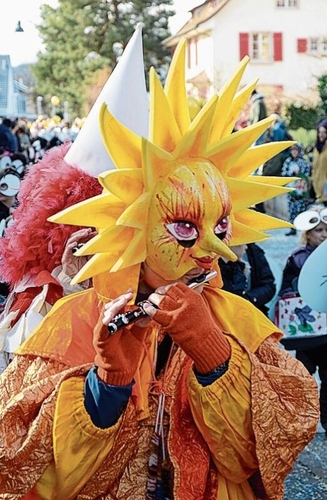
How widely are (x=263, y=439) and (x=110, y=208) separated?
2.03 feet

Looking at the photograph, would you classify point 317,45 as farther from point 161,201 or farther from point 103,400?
point 103,400

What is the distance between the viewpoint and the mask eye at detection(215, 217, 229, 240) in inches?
76.4

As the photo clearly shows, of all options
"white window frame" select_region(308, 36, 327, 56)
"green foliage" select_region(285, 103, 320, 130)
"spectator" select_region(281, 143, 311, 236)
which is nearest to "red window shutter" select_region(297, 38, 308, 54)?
"white window frame" select_region(308, 36, 327, 56)

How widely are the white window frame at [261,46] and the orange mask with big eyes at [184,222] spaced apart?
142 feet

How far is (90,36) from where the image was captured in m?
45.3

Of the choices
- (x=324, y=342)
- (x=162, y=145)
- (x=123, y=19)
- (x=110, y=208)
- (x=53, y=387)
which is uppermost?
(x=123, y=19)

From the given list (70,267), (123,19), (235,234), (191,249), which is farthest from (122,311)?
(123,19)

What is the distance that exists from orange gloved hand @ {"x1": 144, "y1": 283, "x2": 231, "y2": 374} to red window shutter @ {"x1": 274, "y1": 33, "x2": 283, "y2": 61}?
144ft

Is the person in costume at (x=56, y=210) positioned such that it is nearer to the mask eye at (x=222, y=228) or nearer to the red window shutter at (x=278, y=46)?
the mask eye at (x=222, y=228)

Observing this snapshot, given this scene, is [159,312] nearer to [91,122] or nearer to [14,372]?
[14,372]

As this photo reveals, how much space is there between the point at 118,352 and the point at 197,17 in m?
53.9

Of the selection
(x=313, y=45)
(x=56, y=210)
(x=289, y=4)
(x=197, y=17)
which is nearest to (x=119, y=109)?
(x=56, y=210)

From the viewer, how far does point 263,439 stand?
1.92 m

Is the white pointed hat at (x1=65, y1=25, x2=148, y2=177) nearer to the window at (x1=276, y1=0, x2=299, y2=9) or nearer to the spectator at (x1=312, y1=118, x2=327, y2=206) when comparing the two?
the spectator at (x1=312, y1=118, x2=327, y2=206)
